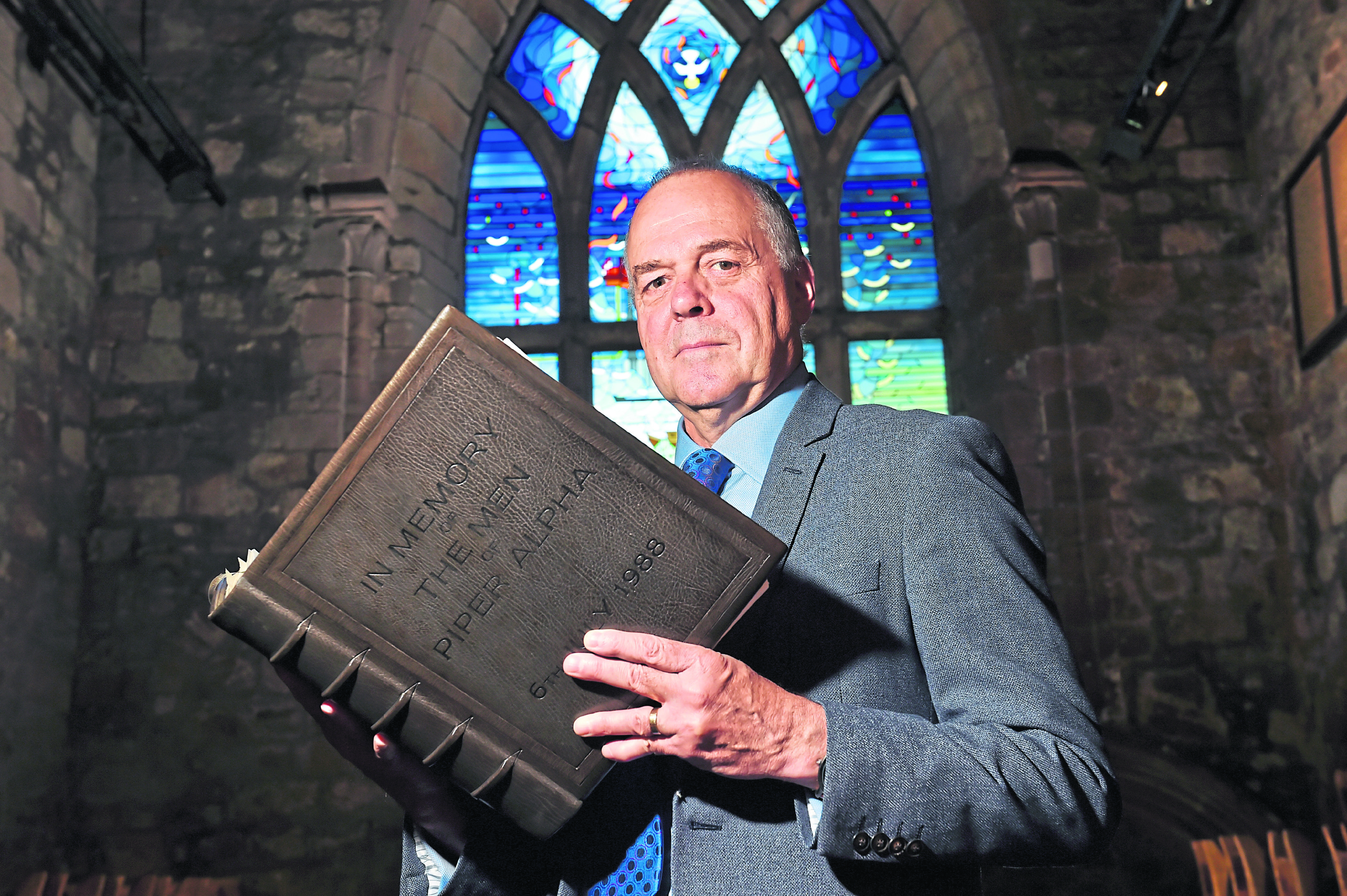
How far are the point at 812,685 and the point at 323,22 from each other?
14.2ft

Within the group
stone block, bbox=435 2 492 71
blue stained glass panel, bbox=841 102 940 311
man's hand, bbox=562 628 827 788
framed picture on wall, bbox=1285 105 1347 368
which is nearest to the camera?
man's hand, bbox=562 628 827 788

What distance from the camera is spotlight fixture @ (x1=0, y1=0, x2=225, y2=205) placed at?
3562mm

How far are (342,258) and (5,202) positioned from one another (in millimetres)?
1184

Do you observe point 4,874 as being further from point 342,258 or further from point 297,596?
point 297,596

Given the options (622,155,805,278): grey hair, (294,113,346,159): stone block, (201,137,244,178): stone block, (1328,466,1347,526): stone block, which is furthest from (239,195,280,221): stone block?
(1328,466,1347,526): stone block

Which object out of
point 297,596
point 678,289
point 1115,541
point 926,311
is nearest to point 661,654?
point 297,596

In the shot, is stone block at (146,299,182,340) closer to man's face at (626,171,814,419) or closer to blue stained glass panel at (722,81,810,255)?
blue stained glass panel at (722,81,810,255)

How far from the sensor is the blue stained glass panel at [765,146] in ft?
16.1

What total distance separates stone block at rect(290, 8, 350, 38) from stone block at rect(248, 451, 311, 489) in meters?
1.89

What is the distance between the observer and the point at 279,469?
4047mm

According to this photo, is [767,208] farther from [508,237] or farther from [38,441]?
[508,237]

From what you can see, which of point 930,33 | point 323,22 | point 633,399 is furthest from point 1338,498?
point 323,22

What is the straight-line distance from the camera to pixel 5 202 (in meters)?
3.62

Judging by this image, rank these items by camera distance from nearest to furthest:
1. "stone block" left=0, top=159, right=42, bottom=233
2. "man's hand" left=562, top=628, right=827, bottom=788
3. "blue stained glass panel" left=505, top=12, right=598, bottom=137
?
"man's hand" left=562, top=628, right=827, bottom=788
"stone block" left=0, top=159, right=42, bottom=233
"blue stained glass panel" left=505, top=12, right=598, bottom=137
